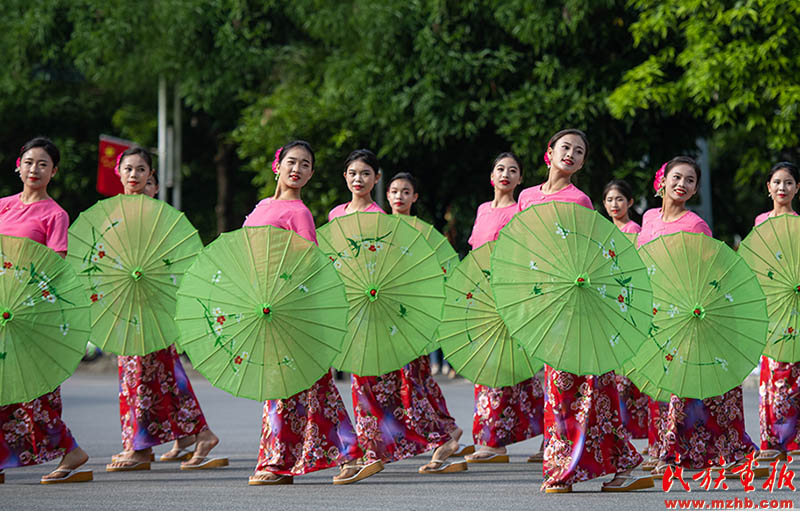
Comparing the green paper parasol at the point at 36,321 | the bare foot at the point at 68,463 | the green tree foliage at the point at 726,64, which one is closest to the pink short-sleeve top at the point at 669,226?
the green paper parasol at the point at 36,321

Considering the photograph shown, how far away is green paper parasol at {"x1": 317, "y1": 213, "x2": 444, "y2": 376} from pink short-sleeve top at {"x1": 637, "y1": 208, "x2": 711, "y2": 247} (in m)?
1.20

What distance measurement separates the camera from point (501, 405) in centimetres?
762

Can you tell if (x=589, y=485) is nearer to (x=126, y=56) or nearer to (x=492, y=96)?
(x=492, y=96)

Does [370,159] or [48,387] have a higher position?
[370,159]

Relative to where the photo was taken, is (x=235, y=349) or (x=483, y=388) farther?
(x=483, y=388)


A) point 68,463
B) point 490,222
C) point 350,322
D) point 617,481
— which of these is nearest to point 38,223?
point 68,463

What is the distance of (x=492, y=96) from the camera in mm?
15758

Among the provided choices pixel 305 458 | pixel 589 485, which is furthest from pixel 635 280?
pixel 305 458

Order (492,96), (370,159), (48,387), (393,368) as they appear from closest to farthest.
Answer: (48,387) → (393,368) → (370,159) → (492,96)

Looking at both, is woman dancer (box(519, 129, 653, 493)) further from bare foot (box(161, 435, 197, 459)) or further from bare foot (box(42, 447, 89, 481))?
bare foot (box(161, 435, 197, 459))

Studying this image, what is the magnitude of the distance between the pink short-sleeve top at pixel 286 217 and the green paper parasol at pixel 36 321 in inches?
40.2

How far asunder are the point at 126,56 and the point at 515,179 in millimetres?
13178

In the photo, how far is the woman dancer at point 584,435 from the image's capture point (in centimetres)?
577

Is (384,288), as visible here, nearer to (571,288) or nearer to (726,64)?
(571,288)
